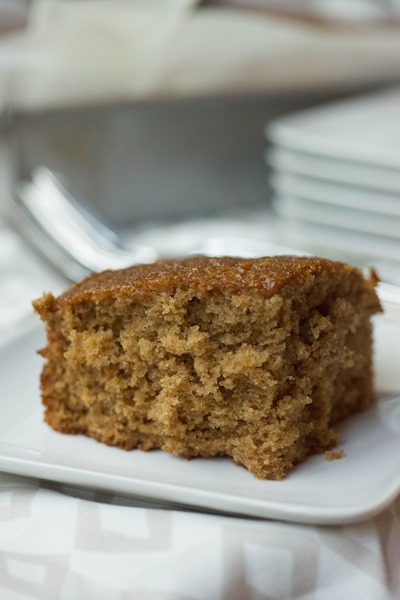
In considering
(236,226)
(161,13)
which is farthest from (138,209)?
(161,13)

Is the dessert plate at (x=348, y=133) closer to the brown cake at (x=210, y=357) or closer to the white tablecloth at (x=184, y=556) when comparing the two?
the brown cake at (x=210, y=357)

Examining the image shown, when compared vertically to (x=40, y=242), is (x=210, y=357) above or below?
above

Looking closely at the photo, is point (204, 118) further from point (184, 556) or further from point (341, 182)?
point (184, 556)

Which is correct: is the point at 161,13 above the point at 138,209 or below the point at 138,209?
above

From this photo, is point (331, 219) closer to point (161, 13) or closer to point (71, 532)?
point (161, 13)

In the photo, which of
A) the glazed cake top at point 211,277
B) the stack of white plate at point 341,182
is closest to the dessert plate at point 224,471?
the glazed cake top at point 211,277

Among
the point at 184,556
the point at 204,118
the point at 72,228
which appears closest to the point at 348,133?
the point at 204,118

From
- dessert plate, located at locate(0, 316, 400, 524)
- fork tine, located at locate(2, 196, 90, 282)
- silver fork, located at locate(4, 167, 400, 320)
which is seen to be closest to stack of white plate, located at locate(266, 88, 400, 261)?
silver fork, located at locate(4, 167, 400, 320)
